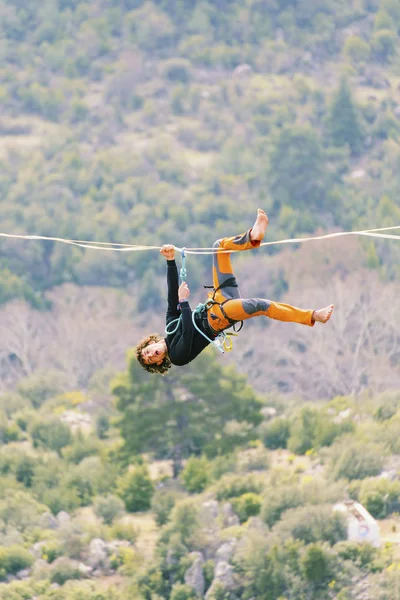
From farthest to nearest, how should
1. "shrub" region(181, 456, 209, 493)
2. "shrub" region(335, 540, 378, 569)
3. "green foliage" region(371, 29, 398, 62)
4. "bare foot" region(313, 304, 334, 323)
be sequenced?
"green foliage" region(371, 29, 398, 62) → "shrub" region(181, 456, 209, 493) → "shrub" region(335, 540, 378, 569) → "bare foot" region(313, 304, 334, 323)

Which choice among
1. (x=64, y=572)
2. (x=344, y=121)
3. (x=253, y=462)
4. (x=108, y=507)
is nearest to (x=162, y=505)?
(x=108, y=507)

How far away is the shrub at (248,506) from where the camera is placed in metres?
41.2

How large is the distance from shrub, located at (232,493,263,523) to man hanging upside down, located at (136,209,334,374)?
26378 millimetres

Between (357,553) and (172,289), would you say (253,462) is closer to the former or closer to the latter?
(357,553)

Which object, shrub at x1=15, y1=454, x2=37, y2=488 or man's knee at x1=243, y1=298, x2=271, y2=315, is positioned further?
shrub at x1=15, y1=454, x2=37, y2=488

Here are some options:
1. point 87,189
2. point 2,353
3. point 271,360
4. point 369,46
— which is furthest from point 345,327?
point 369,46

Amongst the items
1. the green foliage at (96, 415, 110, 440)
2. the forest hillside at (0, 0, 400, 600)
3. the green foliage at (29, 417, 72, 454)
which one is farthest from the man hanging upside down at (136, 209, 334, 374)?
the green foliage at (96, 415, 110, 440)

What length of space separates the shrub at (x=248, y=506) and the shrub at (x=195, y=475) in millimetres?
5170

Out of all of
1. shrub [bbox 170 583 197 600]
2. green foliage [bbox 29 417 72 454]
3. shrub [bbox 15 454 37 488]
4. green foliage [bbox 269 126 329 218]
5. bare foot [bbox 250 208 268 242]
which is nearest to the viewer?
bare foot [bbox 250 208 268 242]

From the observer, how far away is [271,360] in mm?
73688

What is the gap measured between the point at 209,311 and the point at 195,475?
33.0 meters

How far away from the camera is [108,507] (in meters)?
45.9

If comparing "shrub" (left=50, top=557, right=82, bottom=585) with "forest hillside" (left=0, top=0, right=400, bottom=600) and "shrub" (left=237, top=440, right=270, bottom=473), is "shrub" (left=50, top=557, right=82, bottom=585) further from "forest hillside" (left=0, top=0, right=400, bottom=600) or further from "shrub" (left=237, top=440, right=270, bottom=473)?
"shrub" (left=237, top=440, right=270, bottom=473)

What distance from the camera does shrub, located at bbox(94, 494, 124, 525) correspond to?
45.6 m
